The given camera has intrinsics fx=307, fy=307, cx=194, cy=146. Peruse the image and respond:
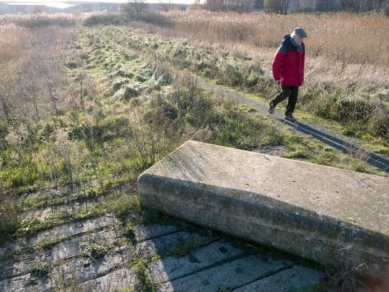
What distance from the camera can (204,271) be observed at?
2.85m

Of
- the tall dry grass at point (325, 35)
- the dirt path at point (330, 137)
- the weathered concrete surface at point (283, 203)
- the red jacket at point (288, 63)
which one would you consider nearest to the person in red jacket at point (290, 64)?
the red jacket at point (288, 63)

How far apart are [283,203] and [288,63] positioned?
3779 mm

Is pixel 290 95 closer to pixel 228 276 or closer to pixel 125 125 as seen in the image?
pixel 125 125

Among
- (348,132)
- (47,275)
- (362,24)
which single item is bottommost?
(47,275)

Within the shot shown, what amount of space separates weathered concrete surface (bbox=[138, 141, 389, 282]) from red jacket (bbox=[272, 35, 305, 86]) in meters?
2.77

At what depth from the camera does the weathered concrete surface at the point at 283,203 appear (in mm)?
2584

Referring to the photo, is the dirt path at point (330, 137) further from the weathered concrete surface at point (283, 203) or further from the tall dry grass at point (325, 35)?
the tall dry grass at point (325, 35)

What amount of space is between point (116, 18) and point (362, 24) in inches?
1101

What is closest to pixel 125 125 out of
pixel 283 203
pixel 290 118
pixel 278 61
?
pixel 278 61

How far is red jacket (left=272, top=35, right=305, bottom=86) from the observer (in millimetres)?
5723

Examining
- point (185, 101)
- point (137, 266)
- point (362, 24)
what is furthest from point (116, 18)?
point (137, 266)

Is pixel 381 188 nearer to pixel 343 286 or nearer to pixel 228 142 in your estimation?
pixel 343 286

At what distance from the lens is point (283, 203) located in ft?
9.36

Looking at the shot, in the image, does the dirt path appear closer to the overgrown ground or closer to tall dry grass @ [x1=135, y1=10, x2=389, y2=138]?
the overgrown ground
